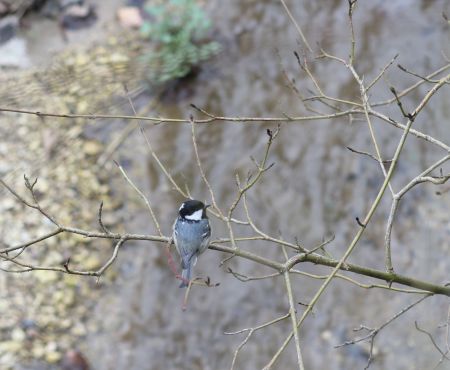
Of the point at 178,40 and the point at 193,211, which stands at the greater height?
the point at 193,211

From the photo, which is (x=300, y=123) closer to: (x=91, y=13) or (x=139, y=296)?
(x=139, y=296)

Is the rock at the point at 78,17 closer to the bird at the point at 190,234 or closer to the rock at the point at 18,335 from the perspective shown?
the rock at the point at 18,335

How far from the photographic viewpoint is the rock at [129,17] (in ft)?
24.9

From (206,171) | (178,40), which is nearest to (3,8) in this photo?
(178,40)

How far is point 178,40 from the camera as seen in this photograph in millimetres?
6938

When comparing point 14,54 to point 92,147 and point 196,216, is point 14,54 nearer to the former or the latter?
point 92,147

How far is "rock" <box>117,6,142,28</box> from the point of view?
24.9ft

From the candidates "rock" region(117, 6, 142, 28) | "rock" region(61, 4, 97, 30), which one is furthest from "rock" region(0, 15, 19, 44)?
"rock" region(117, 6, 142, 28)

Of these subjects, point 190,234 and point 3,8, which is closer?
point 190,234

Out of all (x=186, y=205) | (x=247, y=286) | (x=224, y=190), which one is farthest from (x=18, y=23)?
(x=186, y=205)

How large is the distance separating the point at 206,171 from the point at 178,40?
1492mm

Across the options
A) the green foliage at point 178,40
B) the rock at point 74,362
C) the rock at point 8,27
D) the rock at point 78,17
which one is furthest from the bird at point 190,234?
the rock at point 8,27

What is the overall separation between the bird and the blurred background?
1.44 metres

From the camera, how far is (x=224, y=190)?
6.09m
